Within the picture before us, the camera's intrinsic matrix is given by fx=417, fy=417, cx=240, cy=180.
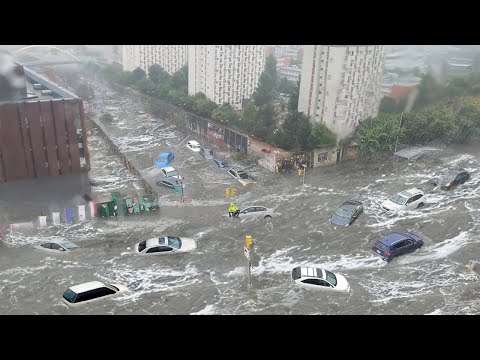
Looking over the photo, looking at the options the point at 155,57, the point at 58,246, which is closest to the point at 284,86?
the point at 155,57

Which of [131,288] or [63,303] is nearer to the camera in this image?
[63,303]

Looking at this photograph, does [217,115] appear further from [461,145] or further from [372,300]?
[372,300]

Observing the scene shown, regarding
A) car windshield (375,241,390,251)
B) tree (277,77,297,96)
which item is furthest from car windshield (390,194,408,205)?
tree (277,77,297,96)

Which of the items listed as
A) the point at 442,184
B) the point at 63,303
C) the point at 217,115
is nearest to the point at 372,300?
the point at 63,303

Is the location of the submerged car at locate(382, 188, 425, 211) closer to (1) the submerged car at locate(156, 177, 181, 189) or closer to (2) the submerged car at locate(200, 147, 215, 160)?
(1) the submerged car at locate(156, 177, 181, 189)

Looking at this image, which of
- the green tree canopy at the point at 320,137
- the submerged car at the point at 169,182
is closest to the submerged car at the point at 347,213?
the green tree canopy at the point at 320,137

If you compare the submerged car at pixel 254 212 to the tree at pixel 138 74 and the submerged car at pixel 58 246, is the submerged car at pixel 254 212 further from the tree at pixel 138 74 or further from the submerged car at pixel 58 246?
the tree at pixel 138 74

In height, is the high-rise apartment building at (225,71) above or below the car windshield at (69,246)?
above

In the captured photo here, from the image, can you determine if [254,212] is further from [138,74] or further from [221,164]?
[138,74]
